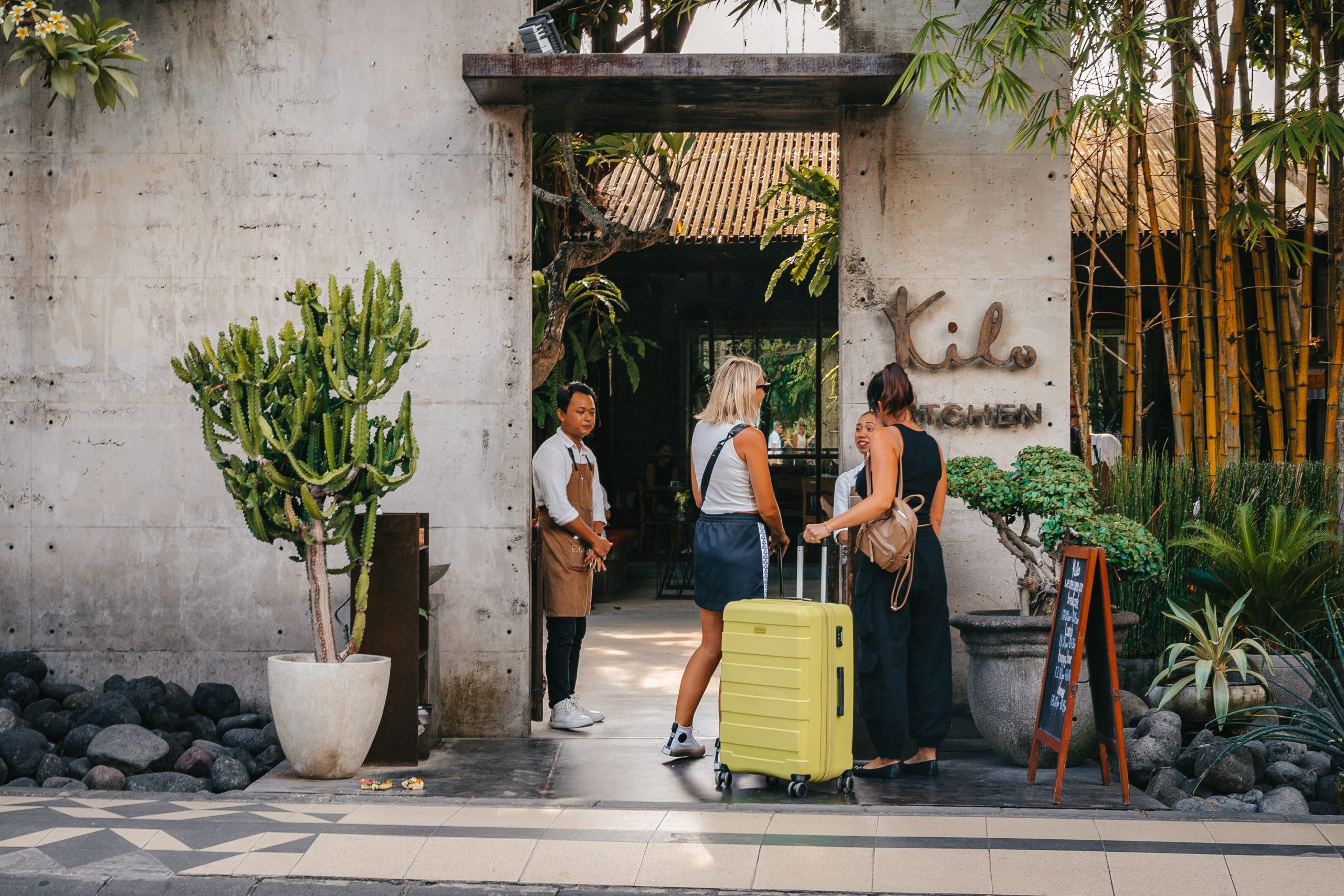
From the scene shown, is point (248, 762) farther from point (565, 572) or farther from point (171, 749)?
point (565, 572)

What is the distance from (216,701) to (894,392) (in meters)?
3.99

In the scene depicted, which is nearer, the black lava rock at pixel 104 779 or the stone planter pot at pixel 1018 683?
the black lava rock at pixel 104 779

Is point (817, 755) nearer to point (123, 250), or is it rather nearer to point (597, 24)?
point (123, 250)

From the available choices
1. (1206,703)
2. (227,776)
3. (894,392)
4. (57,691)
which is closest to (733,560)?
(894,392)

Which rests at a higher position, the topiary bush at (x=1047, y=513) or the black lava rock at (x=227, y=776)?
the topiary bush at (x=1047, y=513)

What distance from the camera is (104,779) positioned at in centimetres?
560

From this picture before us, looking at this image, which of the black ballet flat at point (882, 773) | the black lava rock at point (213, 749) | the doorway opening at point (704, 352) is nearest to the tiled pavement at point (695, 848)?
the black ballet flat at point (882, 773)

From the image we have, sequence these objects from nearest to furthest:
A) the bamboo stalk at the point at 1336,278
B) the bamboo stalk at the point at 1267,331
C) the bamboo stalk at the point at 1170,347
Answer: the bamboo stalk at the point at 1336,278, the bamboo stalk at the point at 1267,331, the bamboo stalk at the point at 1170,347

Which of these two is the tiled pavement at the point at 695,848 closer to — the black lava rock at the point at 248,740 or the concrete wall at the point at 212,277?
the black lava rock at the point at 248,740

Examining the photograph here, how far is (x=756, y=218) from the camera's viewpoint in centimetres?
1426

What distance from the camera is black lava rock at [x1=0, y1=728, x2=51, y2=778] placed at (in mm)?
5766

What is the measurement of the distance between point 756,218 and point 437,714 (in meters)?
8.77

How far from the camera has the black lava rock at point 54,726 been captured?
245 inches

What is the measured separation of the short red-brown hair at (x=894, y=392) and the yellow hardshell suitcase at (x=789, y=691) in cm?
95
